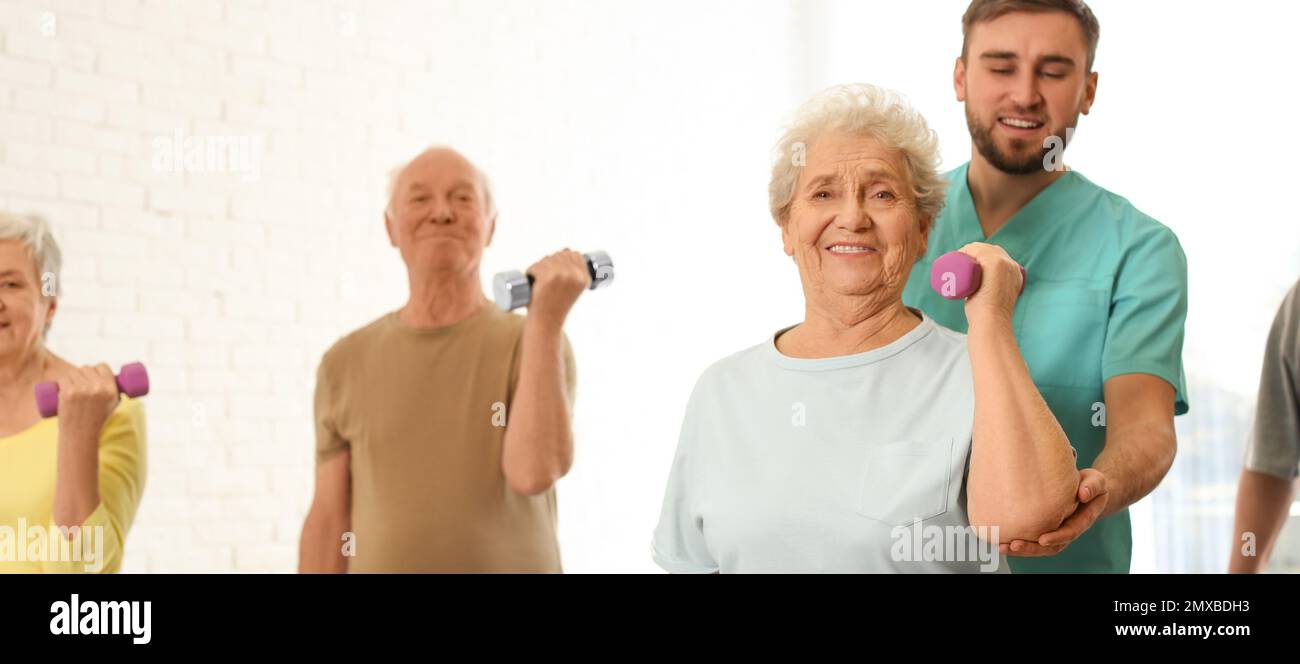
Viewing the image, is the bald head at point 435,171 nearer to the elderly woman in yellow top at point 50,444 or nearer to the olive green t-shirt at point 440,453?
the olive green t-shirt at point 440,453

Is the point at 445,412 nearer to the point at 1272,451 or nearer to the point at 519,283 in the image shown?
the point at 519,283

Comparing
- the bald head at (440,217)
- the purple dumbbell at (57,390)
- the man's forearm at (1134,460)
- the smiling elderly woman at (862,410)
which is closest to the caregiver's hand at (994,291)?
the smiling elderly woman at (862,410)

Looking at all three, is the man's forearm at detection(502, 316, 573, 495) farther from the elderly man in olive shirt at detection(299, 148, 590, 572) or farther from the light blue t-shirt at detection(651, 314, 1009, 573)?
the light blue t-shirt at detection(651, 314, 1009, 573)

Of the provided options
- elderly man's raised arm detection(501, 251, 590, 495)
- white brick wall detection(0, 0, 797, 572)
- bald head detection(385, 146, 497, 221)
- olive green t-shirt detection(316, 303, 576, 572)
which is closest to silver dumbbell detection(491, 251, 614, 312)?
elderly man's raised arm detection(501, 251, 590, 495)

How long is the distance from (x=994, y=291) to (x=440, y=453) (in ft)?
3.08

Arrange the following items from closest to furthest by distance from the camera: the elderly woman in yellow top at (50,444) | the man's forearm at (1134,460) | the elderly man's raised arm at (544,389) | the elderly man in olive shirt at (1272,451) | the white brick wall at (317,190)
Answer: the man's forearm at (1134,460), the elderly man's raised arm at (544,389), the elderly woman in yellow top at (50,444), the elderly man in olive shirt at (1272,451), the white brick wall at (317,190)

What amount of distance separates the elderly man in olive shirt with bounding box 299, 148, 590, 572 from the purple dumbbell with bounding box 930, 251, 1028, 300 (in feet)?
1.99

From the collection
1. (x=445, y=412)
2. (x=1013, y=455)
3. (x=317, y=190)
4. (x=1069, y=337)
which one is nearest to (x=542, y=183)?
(x=317, y=190)

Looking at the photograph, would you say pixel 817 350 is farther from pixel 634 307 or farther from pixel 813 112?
pixel 634 307

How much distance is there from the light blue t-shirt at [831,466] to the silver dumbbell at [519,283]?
293 millimetres

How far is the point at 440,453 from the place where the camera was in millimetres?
1955

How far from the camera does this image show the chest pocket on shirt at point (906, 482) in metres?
1.53
